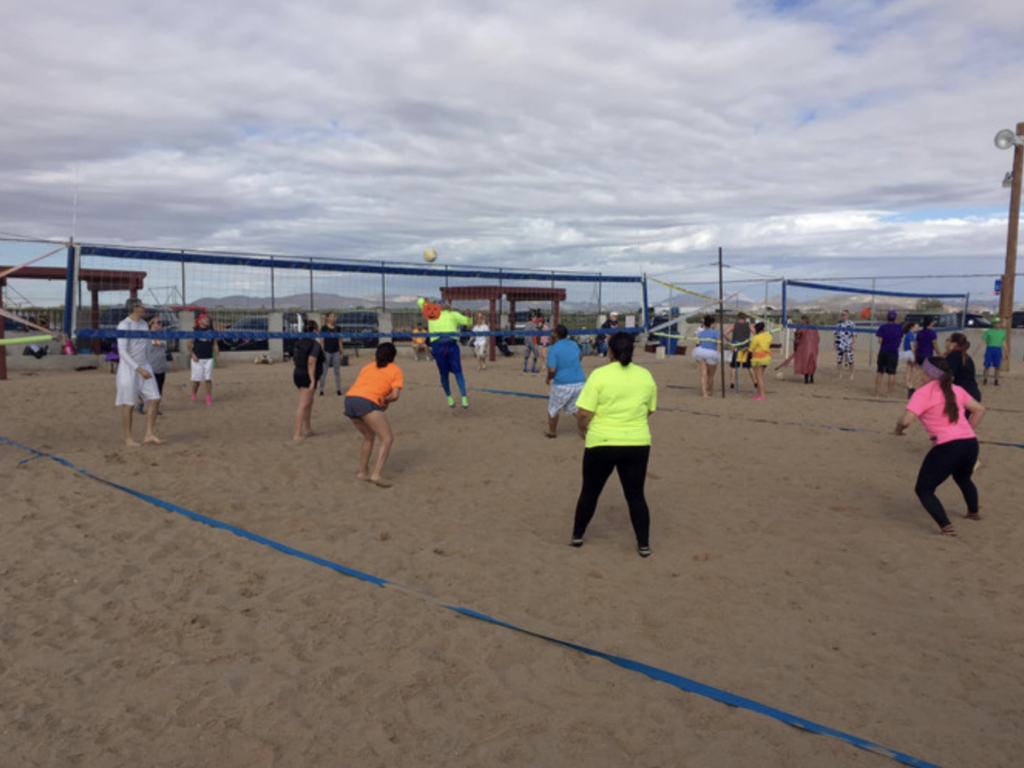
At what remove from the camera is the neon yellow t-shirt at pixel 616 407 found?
504 cm

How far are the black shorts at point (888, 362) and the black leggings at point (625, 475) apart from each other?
991 cm

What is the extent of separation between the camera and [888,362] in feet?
44.0

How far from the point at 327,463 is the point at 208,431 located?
2.65 meters

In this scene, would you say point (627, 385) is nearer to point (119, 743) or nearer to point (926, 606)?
point (926, 606)

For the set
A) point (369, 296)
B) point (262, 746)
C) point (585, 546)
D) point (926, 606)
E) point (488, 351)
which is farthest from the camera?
point (488, 351)

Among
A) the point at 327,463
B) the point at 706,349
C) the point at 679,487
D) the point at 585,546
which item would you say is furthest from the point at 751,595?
the point at 706,349

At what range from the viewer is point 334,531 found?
19.0ft

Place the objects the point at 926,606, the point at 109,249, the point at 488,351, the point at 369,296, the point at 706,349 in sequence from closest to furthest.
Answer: the point at 926,606 → the point at 109,249 → the point at 706,349 → the point at 369,296 → the point at 488,351

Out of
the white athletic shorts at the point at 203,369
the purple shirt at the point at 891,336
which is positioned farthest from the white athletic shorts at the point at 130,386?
the purple shirt at the point at 891,336

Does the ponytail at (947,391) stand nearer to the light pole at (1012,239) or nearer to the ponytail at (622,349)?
the ponytail at (622,349)

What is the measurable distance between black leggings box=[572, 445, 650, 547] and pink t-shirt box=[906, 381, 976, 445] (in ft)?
6.93

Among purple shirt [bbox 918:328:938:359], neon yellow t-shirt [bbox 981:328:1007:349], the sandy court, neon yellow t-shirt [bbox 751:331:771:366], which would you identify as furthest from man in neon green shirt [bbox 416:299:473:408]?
neon yellow t-shirt [bbox 981:328:1007:349]

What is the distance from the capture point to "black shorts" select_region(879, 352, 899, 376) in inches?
525

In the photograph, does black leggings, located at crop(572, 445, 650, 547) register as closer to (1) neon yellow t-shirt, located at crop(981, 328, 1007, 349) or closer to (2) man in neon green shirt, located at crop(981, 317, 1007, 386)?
(2) man in neon green shirt, located at crop(981, 317, 1007, 386)
